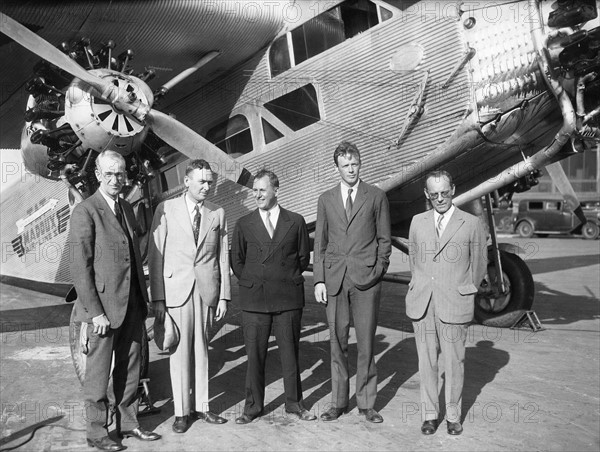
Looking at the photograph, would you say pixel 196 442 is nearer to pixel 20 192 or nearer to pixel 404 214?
pixel 404 214

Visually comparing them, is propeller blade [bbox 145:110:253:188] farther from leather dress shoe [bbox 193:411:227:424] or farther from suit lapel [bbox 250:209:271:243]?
leather dress shoe [bbox 193:411:227:424]

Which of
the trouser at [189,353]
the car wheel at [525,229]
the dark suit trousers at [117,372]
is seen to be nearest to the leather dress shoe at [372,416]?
the trouser at [189,353]

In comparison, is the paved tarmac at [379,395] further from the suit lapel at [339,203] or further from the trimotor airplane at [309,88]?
the trimotor airplane at [309,88]

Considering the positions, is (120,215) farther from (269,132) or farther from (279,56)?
(279,56)

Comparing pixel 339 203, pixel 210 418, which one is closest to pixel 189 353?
pixel 210 418

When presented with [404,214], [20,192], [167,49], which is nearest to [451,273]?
[404,214]

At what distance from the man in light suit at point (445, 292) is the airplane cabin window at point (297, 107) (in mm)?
2892

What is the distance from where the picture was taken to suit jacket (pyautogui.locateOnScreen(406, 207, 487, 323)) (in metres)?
4.62

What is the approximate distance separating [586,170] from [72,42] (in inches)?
1831

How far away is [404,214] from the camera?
798cm

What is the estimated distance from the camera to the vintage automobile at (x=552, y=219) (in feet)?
91.6

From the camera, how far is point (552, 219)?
29.0 meters

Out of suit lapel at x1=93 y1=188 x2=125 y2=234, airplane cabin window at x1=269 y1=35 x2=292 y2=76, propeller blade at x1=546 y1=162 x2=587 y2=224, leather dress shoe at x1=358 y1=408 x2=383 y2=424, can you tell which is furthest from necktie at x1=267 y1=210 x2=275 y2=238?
propeller blade at x1=546 y1=162 x2=587 y2=224

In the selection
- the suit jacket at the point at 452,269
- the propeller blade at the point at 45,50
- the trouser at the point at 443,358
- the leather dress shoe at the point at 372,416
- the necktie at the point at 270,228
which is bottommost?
the leather dress shoe at the point at 372,416
